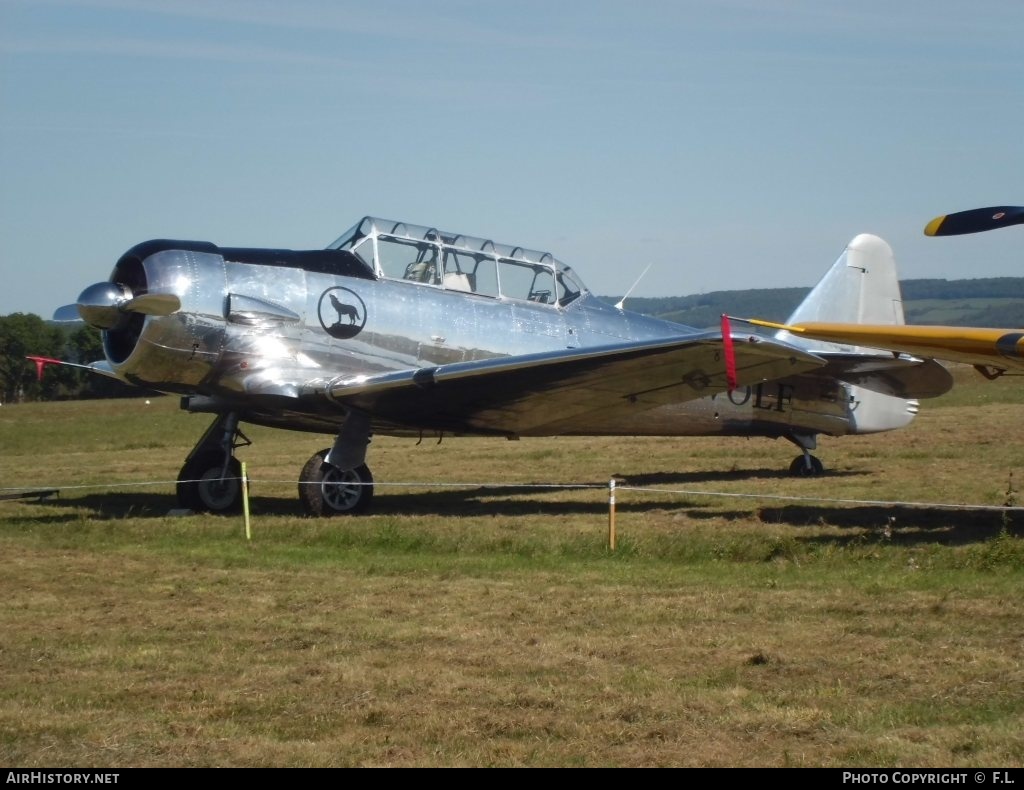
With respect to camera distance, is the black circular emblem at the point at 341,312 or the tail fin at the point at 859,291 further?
the tail fin at the point at 859,291

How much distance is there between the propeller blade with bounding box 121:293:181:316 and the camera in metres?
11.3

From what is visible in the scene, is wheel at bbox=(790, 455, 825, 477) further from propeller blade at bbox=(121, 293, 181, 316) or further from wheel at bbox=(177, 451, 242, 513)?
propeller blade at bbox=(121, 293, 181, 316)

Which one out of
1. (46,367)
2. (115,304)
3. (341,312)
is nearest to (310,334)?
(341,312)

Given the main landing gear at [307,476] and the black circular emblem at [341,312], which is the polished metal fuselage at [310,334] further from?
the main landing gear at [307,476]

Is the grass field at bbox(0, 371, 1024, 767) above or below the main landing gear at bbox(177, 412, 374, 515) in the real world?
below

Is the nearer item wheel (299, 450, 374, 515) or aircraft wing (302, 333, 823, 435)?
aircraft wing (302, 333, 823, 435)

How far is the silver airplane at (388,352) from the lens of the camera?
1152 centimetres

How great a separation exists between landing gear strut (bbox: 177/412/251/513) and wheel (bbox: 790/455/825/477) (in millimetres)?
7051

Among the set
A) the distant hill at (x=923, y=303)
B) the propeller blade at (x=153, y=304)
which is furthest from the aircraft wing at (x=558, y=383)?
the distant hill at (x=923, y=303)

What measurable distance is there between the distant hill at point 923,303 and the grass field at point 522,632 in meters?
106

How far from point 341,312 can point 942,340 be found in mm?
5776

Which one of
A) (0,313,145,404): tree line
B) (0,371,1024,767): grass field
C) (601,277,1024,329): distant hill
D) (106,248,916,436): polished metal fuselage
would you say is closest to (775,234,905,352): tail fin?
(0,371,1024,767): grass field

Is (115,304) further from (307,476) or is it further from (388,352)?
(388,352)

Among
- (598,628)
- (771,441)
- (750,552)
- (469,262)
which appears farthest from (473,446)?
(598,628)
